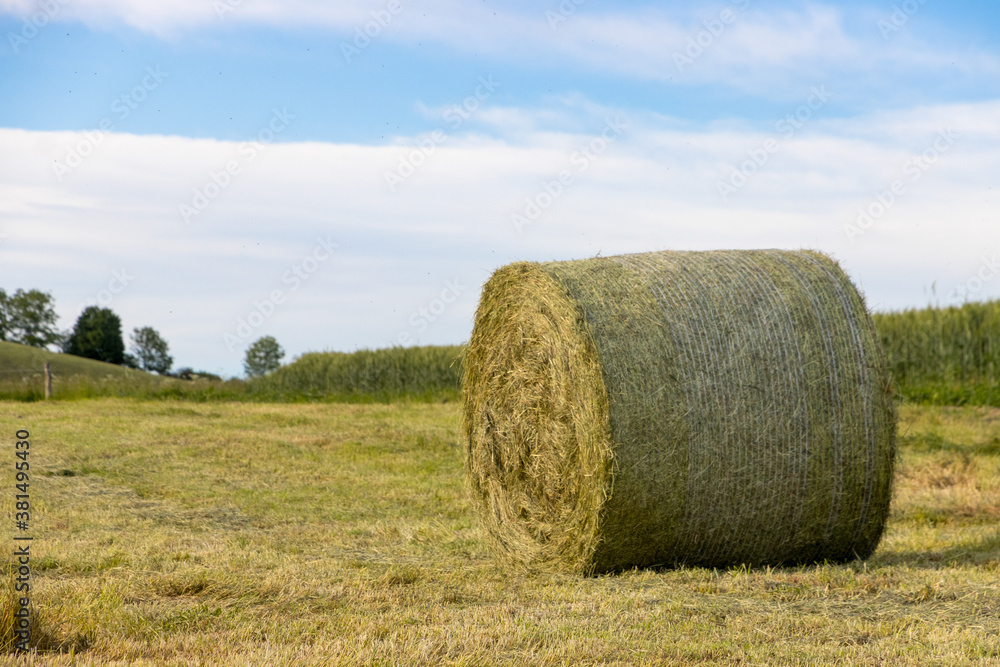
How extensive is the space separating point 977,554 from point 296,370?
22.8 metres

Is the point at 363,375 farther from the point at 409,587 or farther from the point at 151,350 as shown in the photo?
the point at 151,350

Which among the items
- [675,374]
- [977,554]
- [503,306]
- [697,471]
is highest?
[503,306]

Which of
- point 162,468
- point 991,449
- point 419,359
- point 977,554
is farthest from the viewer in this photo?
point 419,359

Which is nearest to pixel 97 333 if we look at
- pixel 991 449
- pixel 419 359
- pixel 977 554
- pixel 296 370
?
pixel 296 370

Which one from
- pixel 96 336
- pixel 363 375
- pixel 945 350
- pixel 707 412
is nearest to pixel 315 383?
pixel 363 375

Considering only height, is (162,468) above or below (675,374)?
below

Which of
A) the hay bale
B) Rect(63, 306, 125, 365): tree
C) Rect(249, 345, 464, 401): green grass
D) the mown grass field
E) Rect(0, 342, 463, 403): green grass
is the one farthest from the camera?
Rect(63, 306, 125, 365): tree

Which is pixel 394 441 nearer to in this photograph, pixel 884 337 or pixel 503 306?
pixel 503 306

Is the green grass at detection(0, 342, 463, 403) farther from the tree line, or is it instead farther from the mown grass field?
the tree line

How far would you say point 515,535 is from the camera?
7492 millimetres

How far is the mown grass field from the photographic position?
446cm

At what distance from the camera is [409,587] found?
19.4 ft

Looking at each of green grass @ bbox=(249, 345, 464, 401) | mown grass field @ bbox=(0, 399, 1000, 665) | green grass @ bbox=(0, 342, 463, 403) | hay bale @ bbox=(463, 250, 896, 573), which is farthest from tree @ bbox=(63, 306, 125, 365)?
hay bale @ bbox=(463, 250, 896, 573)

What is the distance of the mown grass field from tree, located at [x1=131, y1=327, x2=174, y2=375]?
5407 centimetres
